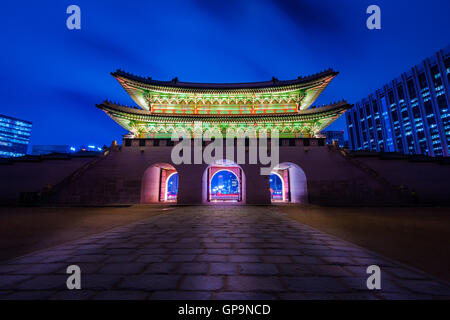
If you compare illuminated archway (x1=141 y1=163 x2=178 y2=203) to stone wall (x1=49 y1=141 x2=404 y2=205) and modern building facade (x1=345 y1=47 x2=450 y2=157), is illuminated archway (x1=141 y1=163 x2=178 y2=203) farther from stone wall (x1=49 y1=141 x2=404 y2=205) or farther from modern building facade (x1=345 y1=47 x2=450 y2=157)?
modern building facade (x1=345 y1=47 x2=450 y2=157)

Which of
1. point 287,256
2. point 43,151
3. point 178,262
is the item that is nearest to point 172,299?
point 178,262

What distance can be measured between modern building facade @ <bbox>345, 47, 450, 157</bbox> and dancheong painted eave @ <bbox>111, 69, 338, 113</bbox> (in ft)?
127

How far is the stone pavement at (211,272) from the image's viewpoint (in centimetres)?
156

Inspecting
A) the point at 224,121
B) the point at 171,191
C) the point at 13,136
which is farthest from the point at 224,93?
the point at 13,136

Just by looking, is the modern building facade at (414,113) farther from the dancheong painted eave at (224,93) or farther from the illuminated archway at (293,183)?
the illuminated archway at (293,183)

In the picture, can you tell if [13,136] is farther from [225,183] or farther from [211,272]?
[211,272]

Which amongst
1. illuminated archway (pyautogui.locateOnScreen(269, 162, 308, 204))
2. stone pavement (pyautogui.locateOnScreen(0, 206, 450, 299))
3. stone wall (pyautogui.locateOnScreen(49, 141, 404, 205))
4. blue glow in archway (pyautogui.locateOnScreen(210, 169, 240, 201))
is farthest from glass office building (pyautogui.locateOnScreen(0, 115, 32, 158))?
stone pavement (pyautogui.locateOnScreen(0, 206, 450, 299))

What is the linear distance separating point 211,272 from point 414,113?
60.1 m

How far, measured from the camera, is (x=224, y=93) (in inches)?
611

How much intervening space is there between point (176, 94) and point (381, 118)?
5764 centimetres

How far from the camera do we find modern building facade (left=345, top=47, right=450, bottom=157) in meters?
35.6
